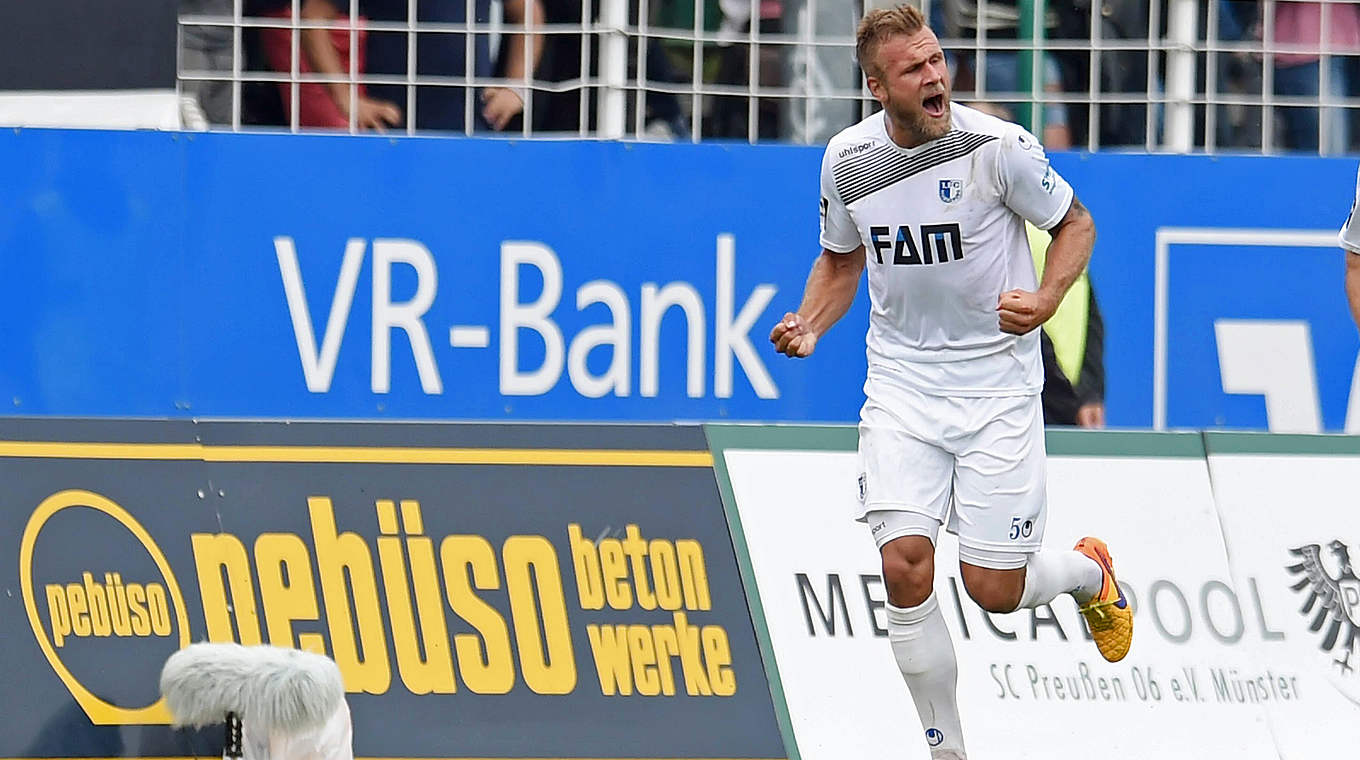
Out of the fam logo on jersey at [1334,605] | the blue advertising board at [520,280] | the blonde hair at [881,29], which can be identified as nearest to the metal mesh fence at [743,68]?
the blue advertising board at [520,280]

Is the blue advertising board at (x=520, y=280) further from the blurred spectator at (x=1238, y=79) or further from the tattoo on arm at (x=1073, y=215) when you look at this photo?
the tattoo on arm at (x=1073, y=215)

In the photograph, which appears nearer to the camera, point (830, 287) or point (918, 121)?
point (918, 121)

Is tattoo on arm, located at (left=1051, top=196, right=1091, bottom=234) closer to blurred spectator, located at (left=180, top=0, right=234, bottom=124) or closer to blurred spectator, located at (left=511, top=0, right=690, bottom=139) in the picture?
blurred spectator, located at (left=511, top=0, right=690, bottom=139)

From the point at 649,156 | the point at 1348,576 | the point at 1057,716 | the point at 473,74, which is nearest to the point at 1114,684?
the point at 1057,716

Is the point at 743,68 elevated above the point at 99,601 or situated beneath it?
elevated above

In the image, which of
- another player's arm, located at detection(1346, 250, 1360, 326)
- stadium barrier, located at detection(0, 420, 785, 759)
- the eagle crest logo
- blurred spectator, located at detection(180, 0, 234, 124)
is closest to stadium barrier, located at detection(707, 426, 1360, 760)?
the eagle crest logo

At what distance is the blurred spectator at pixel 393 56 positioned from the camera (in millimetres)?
8508

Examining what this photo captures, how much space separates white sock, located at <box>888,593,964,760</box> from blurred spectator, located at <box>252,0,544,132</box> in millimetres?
2747

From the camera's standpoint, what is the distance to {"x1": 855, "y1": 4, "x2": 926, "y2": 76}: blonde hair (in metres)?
6.52

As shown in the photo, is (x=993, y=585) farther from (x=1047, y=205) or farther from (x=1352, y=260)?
(x=1352, y=260)

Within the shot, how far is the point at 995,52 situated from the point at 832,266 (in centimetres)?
214

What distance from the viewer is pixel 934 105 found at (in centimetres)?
657

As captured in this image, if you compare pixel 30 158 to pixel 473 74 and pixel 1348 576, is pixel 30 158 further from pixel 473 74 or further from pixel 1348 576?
pixel 1348 576

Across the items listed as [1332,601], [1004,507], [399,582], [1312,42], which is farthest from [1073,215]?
[1312,42]
